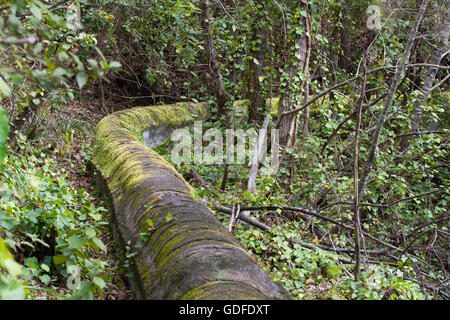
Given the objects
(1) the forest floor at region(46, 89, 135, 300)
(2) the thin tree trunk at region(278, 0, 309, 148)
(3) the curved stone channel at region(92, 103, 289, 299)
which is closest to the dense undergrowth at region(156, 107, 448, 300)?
(2) the thin tree trunk at region(278, 0, 309, 148)

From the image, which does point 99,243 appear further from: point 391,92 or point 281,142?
point 281,142

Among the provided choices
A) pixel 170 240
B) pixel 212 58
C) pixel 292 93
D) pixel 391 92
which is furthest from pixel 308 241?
pixel 212 58

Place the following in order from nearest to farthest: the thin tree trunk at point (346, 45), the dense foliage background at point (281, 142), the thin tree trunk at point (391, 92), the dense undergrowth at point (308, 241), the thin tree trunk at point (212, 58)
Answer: the dense foliage background at point (281, 142), the dense undergrowth at point (308, 241), the thin tree trunk at point (391, 92), the thin tree trunk at point (212, 58), the thin tree trunk at point (346, 45)

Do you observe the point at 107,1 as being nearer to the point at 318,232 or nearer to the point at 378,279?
the point at 318,232

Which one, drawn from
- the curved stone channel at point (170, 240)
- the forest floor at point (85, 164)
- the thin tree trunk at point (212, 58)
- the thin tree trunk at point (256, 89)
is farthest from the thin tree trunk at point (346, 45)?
the curved stone channel at point (170, 240)

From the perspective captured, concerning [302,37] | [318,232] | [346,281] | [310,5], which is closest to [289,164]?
[318,232]

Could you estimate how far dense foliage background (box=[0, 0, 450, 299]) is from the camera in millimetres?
2508

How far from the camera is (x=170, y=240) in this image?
2.48 meters

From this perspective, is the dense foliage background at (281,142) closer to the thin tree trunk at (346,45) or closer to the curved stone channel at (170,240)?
the thin tree trunk at (346,45)

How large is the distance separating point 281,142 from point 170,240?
156 inches

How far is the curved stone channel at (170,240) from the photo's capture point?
6.70 ft

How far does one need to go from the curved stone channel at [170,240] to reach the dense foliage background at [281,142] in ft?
0.88

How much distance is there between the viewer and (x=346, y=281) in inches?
129

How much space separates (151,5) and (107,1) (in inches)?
36.7
